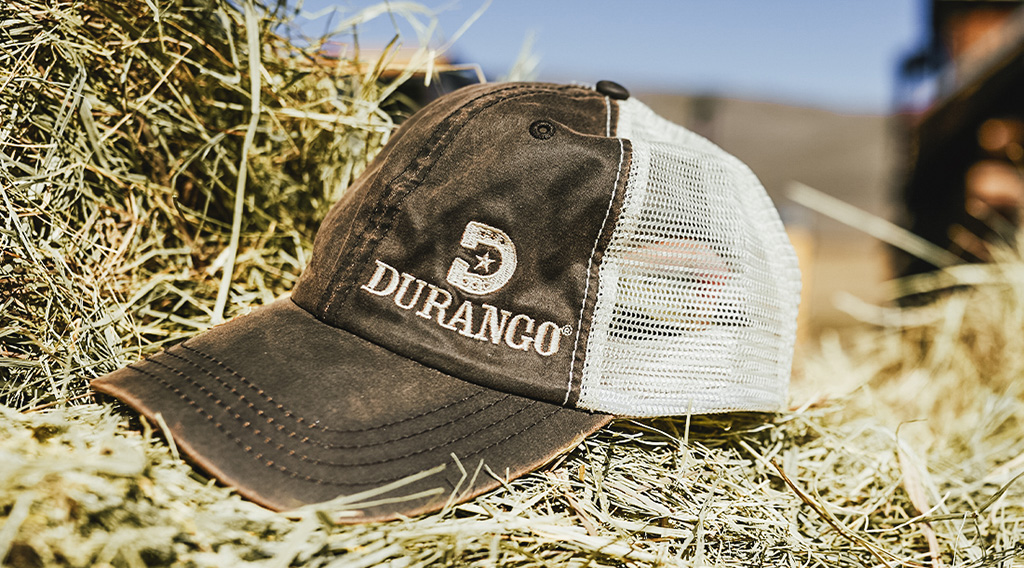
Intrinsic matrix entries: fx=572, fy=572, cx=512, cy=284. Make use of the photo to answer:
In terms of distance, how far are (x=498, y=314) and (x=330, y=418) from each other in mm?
231

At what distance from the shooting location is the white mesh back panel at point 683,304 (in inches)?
28.6

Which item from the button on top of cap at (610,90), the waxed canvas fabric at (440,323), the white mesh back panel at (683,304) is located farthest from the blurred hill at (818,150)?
the waxed canvas fabric at (440,323)

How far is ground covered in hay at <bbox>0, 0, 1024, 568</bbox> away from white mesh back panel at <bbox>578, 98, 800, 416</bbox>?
7 cm

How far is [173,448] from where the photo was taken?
0.56m

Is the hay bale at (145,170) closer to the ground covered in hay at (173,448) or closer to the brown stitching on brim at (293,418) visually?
the ground covered in hay at (173,448)

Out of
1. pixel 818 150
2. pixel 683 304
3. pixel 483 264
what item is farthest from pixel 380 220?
pixel 818 150

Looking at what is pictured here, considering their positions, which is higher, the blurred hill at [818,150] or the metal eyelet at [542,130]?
the blurred hill at [818,150]

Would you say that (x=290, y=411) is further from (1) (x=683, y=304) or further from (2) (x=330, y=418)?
(1) (x=683, y=304)

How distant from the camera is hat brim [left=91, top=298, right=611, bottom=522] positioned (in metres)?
0.57

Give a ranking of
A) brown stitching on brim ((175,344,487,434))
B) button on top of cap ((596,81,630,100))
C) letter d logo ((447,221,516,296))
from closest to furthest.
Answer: brown stitching on brim ((175,344,487,434))
letter d logo ((447,221,516,296))
button on top of cap ((596,81,630,100))

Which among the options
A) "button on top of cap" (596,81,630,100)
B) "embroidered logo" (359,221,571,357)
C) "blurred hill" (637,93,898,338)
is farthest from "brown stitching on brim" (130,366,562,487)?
"blurred hill" (637,93,898,338)

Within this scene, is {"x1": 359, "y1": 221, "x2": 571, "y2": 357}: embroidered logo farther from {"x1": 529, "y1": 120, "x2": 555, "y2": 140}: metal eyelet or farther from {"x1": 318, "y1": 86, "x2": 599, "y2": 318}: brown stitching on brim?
{"x1": 529, "y1": 120, "x2": 555, "y2": 140}: metal eyelet

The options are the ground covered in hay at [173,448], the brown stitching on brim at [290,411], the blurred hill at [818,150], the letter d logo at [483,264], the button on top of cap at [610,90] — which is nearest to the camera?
the ground covered in hay at [173,448]

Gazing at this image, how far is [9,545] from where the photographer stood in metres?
0.42
